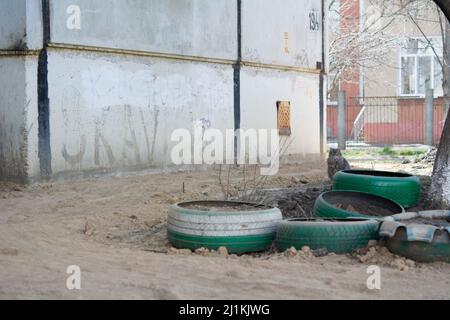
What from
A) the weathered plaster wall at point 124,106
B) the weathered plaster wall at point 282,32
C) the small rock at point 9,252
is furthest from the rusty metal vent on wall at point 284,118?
the small rock at point 9,252

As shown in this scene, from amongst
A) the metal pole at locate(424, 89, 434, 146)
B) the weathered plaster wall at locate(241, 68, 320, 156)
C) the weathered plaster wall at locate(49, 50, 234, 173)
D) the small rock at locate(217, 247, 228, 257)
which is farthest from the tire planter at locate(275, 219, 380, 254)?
the metal pole at locate(424, 89, 434, 146)

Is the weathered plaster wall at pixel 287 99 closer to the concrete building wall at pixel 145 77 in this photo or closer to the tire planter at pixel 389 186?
the concrete building wall at pixel 145 77

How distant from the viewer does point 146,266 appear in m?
5.30

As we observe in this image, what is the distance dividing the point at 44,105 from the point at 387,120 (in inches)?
709

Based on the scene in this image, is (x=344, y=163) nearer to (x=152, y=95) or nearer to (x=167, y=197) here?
(x=167, y=197)

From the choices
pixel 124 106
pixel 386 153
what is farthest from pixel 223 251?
pixel 386 153

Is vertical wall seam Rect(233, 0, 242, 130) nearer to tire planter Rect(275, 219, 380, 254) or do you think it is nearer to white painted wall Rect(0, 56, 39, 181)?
white painted wall Rect(0, 56, 39, 181)

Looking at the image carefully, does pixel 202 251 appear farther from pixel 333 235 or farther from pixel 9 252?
pixel 9 252

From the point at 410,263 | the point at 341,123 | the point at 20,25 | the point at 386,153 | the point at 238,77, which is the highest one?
the point at 20,25

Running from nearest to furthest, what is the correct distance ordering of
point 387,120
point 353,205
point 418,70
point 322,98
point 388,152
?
point 353,205 → point 322,98 → point 388,152 → point 387,120 → point 418,70

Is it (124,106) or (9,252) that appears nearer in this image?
(9,252)

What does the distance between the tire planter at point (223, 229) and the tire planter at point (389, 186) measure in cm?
211

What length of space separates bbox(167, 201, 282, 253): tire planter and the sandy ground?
0.17 m
